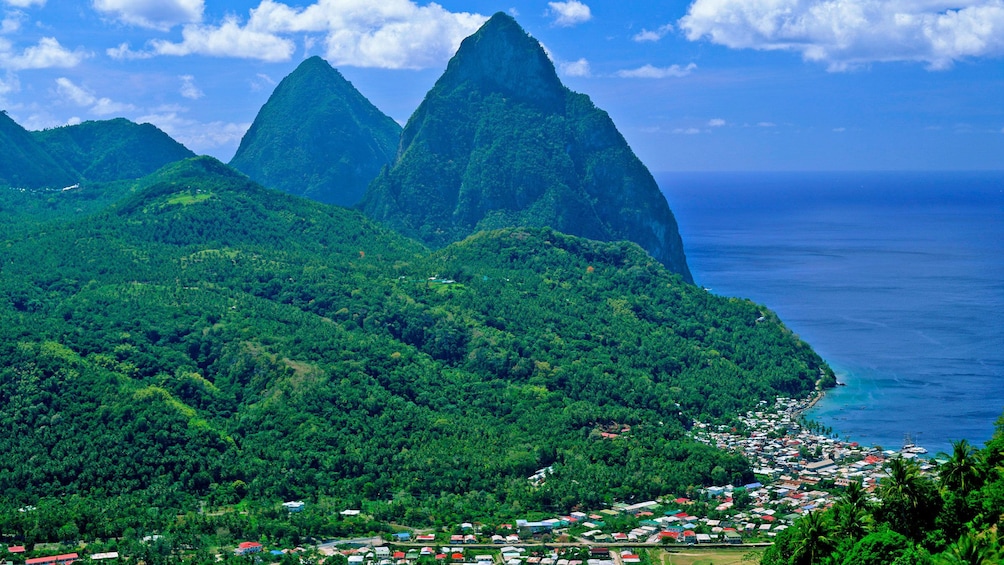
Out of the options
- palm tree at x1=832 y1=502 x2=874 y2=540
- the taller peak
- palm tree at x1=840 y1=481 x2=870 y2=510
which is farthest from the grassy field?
the taller peak

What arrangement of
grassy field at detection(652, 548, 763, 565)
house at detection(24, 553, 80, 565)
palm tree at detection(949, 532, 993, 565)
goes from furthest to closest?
1. grassy field at detection(652, 548, 763, 565)
2. house at detection(24, 553, 80, 565)
3. palm tree at detection(949, 532, 993, 565)

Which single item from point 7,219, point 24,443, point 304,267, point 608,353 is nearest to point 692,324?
point 608,353

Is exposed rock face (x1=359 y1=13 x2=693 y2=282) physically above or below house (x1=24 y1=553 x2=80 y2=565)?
above

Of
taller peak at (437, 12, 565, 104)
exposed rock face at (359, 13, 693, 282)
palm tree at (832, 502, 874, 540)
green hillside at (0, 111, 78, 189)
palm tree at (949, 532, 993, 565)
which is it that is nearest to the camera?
palm tree at (949, 532, 993, 565)

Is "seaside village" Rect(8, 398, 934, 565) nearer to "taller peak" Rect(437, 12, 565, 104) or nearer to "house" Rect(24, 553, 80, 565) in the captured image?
"house" Rect(24, 553, 80, 565)

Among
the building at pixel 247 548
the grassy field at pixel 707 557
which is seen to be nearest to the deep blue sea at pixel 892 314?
the grassy field at pixel 707 557

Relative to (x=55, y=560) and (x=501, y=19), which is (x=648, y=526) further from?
(x=501, y=19)
